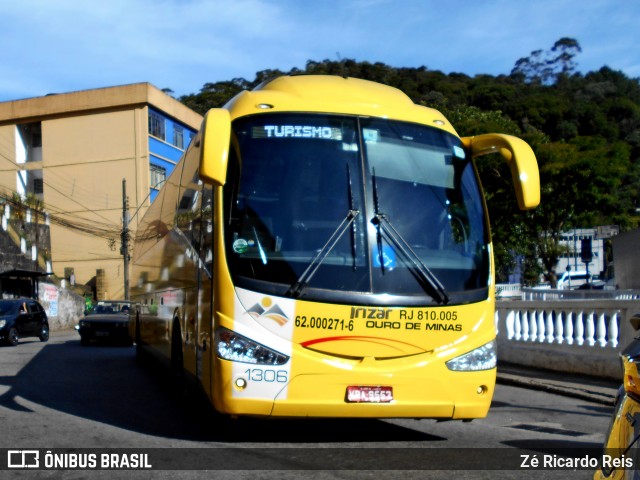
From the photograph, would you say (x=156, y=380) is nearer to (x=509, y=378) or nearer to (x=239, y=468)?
(x=509, y=378)

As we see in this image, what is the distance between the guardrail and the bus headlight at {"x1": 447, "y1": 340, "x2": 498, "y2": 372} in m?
5.67

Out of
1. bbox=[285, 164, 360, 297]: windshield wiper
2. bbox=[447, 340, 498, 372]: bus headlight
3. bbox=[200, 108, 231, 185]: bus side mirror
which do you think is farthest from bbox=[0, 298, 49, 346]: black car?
bbox=[447, 340, 498, 372]: bus headlight

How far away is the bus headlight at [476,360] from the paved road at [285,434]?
73cm

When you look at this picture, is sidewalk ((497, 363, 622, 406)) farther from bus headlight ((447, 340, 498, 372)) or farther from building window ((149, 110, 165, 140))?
building window ((149, 110, 165, 140))

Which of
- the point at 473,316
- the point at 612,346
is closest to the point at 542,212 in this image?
the point at 612,346

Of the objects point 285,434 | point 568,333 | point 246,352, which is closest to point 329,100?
point 246,352

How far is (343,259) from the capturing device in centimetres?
671

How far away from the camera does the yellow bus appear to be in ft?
21.4

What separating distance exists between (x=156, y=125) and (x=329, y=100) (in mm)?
41400

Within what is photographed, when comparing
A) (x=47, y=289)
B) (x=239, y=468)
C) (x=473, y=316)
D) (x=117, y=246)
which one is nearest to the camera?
(x=239, y=468)

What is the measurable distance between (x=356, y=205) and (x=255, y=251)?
0.98 meters

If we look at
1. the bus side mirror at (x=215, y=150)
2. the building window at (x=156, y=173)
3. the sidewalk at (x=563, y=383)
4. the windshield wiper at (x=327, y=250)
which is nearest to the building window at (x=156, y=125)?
the building window at (x=156, y=173)

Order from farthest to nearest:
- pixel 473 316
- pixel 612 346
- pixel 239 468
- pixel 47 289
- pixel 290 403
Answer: pixel 47 289 → pixel 612 346 → pixel 473 316 → pixel 290 403 → pixel 239 468

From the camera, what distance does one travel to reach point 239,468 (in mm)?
6008
